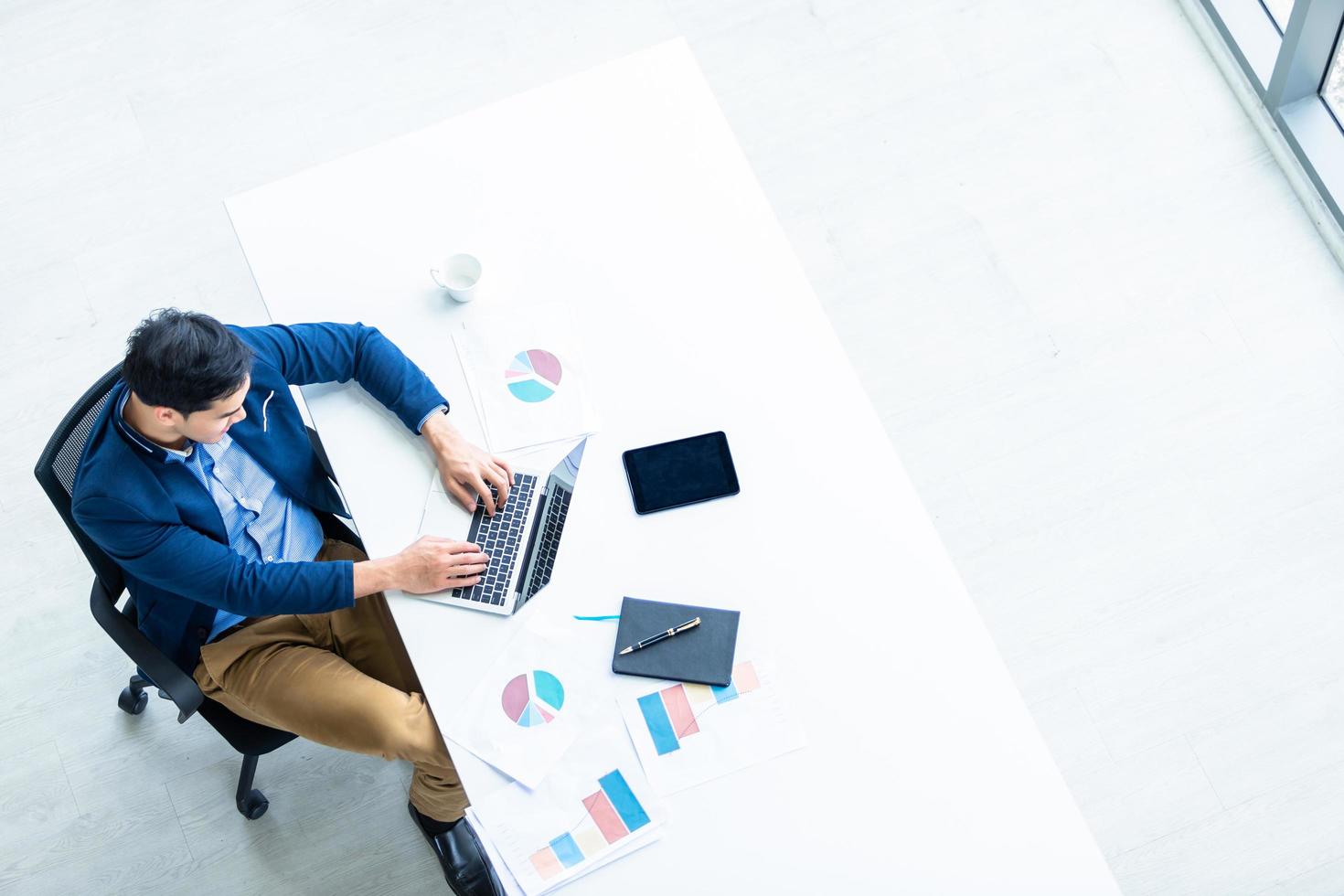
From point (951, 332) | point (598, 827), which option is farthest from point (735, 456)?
point (951, 332)

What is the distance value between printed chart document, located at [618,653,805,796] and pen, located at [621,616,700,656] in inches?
2.4

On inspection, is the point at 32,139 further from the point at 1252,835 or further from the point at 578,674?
Result: the point at 1252,835

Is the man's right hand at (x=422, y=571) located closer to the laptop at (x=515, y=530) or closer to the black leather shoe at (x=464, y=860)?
the laptop at (x=515, y=530)

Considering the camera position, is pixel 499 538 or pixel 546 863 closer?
pixel 546 863

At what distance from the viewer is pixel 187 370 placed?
6.00 feet

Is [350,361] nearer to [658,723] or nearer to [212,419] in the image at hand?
[212,419]

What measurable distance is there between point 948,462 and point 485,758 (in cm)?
162

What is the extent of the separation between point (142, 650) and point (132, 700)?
34.1 inches

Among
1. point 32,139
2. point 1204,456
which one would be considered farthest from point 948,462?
point 32,139

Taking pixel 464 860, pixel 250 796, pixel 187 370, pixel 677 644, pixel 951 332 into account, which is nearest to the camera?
pixel 187 370

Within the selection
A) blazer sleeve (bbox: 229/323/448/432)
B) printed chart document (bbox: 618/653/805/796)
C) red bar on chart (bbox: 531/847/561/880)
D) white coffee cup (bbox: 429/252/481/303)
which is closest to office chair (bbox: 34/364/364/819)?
blazer sleeve (bbox: 229/323/448/432)

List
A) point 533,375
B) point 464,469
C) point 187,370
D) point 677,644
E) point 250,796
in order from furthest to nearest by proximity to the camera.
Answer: point 250,796 < point 533,375 < point 464,469 < point 677,644 < point 187,370

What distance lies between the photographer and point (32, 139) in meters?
3.36

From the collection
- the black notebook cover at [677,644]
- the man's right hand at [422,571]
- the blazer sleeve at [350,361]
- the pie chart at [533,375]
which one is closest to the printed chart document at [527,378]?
the pie chart at [533,375]
